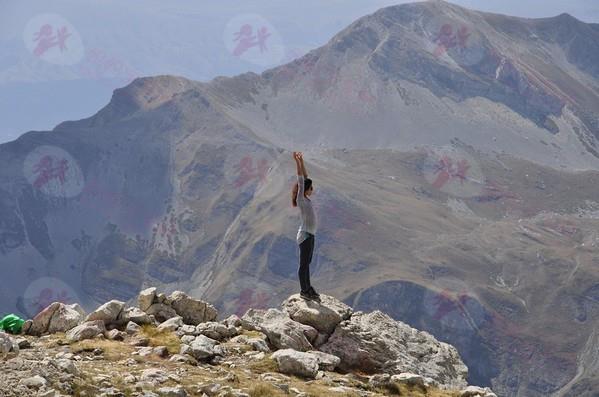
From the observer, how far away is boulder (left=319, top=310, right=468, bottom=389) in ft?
85.0

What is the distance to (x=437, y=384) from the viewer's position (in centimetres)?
2628

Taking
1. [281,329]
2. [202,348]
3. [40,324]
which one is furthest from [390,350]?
[40,324]

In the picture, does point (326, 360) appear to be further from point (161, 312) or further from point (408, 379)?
point (161, 312)

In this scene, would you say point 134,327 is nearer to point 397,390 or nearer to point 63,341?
point 63,341

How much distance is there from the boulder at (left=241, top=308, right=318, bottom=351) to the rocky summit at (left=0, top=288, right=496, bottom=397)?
39 millimetres

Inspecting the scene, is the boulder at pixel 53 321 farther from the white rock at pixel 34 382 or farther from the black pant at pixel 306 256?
the white rock at pixel 34 382

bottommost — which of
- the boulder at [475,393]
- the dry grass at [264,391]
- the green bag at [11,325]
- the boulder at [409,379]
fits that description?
the boulder at [475,393]

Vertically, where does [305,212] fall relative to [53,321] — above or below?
above

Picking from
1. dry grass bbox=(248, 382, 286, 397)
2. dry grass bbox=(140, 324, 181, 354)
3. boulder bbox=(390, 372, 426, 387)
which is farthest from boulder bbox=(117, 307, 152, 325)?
boulder bbox=(390, 372, 426, 387)

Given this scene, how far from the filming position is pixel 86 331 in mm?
23453

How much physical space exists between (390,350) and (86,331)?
9.98 meters

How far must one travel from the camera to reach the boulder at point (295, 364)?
73.9ft

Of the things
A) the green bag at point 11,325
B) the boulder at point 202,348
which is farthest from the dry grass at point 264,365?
the green bag at point 11,325

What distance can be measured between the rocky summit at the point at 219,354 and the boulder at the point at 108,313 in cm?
3
